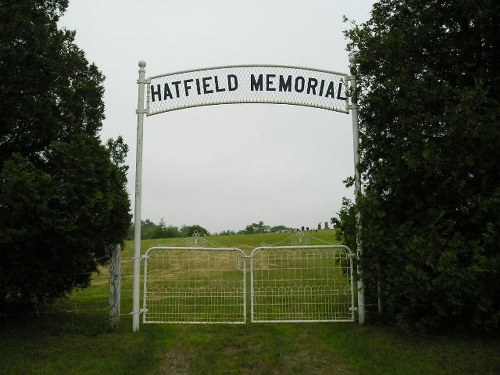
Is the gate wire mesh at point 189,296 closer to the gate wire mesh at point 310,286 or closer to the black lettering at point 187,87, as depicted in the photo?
the gate wire mesh at point 310,286

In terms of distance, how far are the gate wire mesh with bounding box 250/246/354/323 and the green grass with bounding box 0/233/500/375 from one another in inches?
9.3

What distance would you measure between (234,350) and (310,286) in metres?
1.54

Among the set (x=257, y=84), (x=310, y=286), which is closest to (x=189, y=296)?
(x=310, y=286)

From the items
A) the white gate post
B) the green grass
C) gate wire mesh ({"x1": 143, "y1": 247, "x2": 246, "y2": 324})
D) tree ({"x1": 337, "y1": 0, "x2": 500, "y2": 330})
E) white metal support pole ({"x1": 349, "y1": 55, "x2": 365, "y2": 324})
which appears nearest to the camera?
the green grass

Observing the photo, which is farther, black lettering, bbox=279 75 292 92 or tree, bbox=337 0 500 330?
black lettering, bbox=279 75 292 92

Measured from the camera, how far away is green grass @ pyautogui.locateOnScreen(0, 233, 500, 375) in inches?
211

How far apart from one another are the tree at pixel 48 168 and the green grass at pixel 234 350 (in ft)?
2.42

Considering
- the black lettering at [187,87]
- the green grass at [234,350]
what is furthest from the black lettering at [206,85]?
the green grass at [234,350]

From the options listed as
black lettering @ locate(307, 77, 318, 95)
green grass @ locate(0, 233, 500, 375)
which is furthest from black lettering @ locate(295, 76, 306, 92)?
green grass @ locate(0, 233, 500, 375)

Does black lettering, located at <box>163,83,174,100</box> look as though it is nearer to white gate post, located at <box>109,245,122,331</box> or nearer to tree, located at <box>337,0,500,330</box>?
white gate post, located at <box>109,245,122,331</box>

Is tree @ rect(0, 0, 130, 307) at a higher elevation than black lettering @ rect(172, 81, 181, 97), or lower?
lower

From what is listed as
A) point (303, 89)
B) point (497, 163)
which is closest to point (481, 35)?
point (497, 163)

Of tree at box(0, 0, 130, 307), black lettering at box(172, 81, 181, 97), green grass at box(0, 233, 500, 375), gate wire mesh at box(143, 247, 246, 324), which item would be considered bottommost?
green grass at box(0, 233, 500, 375)

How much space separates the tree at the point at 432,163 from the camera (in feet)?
18.4
